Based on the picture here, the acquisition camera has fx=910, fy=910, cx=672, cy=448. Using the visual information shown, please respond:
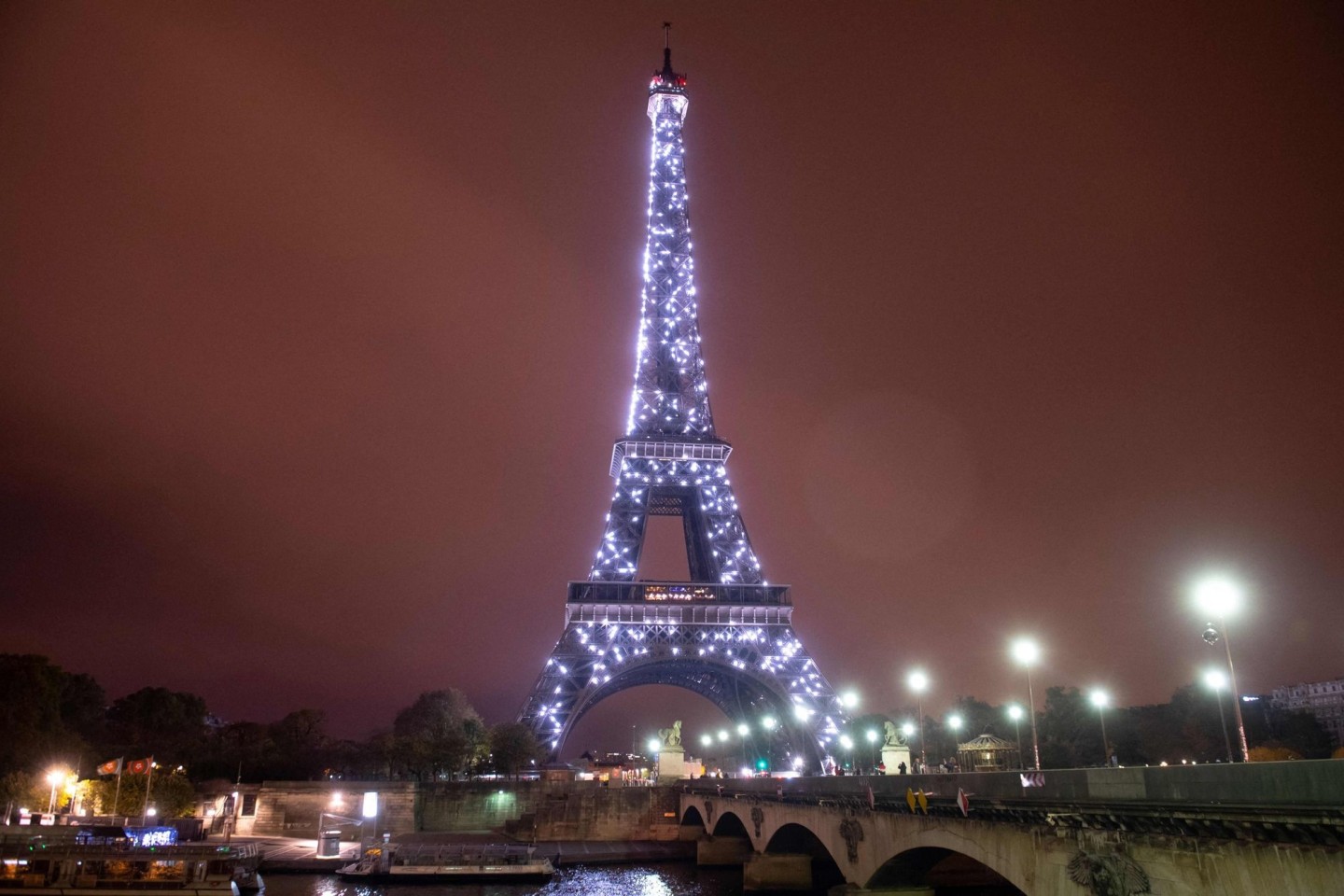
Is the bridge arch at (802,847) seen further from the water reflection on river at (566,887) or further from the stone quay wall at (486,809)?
the stone quay wall at (486,809)

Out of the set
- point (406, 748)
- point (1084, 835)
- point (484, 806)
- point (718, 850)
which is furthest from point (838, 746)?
point (1084, 835)

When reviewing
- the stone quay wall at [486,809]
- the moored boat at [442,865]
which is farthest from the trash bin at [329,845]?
the stone quay wall at [486,809]

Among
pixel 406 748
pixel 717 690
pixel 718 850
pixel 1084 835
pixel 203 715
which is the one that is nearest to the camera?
pixel 1084 835

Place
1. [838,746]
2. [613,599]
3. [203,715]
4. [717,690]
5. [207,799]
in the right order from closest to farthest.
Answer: [207,799] < [838,746] < [613,599] < [717,690] < [203,715]

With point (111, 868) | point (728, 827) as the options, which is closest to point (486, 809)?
point (728, 827)

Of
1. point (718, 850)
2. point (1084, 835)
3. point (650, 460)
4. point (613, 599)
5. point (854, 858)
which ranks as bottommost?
point (718, 850)

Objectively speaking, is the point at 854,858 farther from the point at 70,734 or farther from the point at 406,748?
the point at 70,734

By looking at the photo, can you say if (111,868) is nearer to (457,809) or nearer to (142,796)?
(142,796)
